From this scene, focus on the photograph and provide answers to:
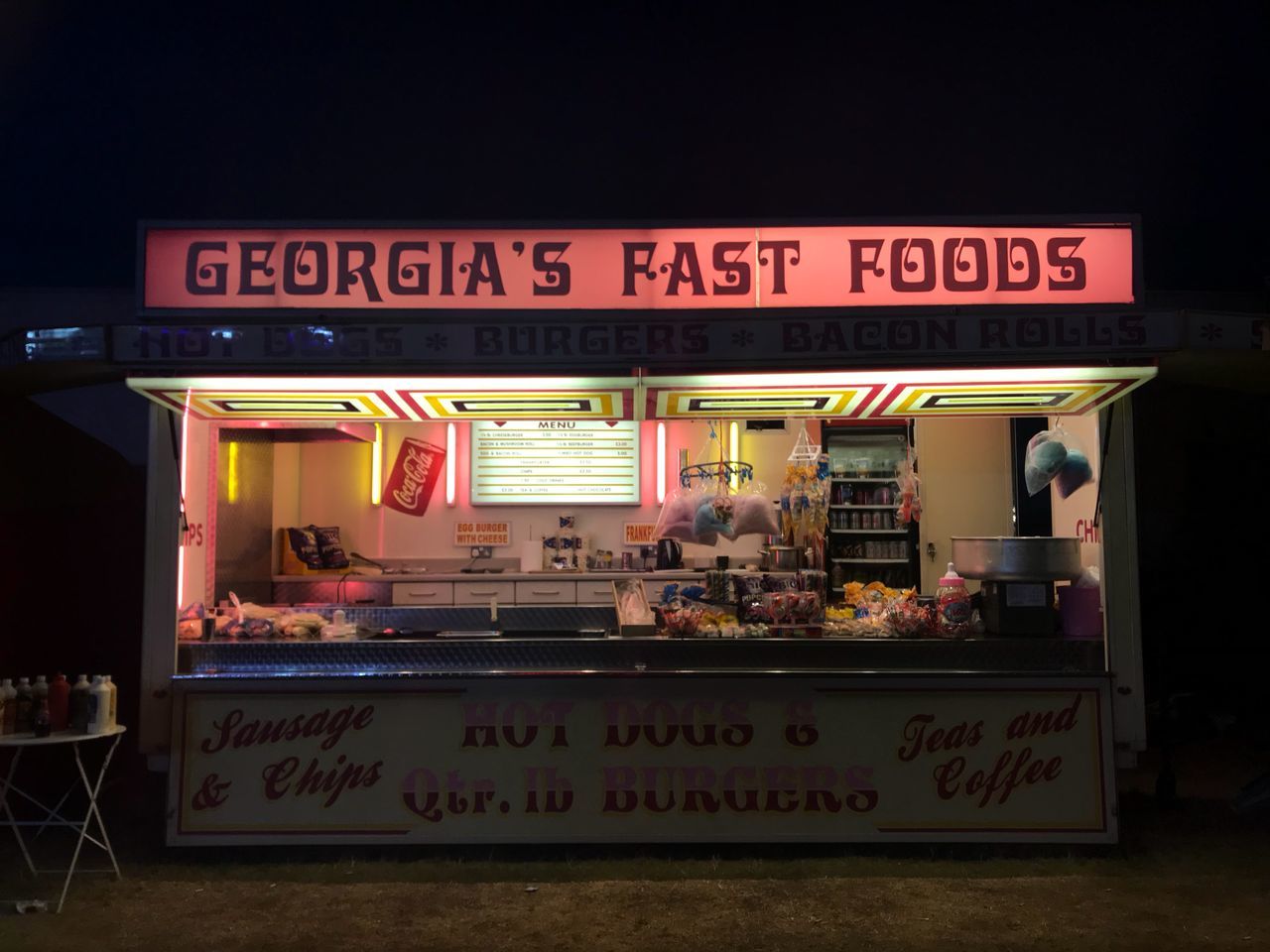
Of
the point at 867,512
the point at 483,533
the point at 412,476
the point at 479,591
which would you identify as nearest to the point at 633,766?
the point at 479,591

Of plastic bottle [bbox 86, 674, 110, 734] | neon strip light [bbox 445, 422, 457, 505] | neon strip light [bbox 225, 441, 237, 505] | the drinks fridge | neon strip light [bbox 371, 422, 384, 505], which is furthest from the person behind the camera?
the drinks fridge

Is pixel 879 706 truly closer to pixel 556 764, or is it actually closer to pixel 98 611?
pixel 556 764

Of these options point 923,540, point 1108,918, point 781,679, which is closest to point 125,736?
point 781,679

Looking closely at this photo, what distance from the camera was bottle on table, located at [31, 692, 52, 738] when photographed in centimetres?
462

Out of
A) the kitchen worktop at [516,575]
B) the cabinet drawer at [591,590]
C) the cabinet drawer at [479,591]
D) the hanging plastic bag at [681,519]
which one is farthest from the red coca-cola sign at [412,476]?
the hanging plastic bag at [681,519]

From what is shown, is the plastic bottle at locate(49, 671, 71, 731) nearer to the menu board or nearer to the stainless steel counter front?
the stainless steel counter front

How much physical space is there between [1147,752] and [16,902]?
27.0 ft

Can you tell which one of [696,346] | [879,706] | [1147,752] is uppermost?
[696,346]

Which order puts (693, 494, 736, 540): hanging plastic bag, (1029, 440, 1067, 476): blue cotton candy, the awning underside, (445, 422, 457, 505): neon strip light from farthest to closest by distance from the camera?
(445, 422, 457, 505): neon strip light, (693, 494, 736, 540): hanging plastic bag, (1029, 440, 1067, 476): blue cotton candy, the awning underside

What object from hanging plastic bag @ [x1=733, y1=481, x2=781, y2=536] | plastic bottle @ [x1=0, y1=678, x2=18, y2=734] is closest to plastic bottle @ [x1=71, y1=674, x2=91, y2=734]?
plastic bottle @ [x1=0, y1=678, x2=18, y2=734]

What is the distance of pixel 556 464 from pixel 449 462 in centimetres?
113

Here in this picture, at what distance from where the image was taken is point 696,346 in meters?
4.89

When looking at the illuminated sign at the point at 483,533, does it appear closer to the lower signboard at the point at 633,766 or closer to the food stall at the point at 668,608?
the food stall at the point at 668,608

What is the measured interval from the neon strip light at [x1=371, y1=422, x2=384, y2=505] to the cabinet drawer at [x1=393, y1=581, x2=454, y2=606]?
43.2 inches
